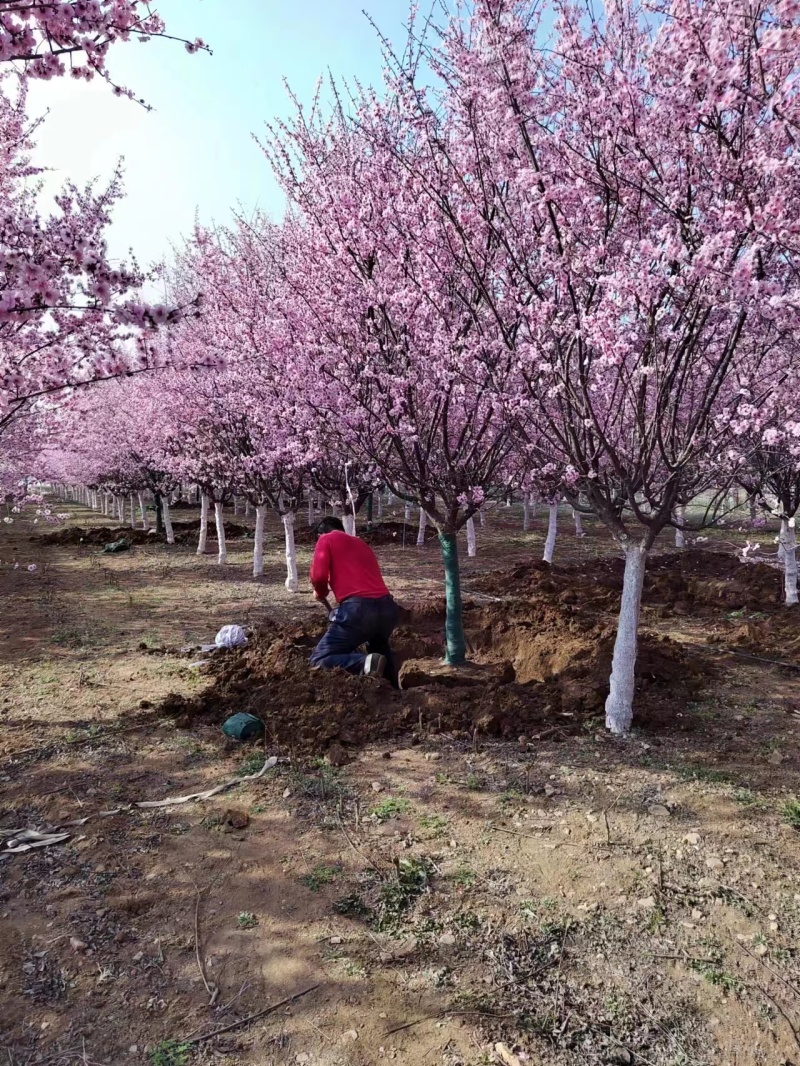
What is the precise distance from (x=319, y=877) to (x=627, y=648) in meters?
3.18

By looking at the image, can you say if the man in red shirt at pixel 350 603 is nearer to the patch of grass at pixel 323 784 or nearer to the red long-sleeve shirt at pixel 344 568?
the red long-sleeve shirt at pixel 344 568

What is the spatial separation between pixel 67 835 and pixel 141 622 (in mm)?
6558

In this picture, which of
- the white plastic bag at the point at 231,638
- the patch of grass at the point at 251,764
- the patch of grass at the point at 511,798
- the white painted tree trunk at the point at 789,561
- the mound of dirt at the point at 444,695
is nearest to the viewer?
the patch of grass at the point at 511,798

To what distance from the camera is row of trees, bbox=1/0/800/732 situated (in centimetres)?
379

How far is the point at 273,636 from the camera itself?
8.46 meters

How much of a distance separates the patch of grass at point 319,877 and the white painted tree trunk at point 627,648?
9.52ft

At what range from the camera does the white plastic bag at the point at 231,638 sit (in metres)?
8.17

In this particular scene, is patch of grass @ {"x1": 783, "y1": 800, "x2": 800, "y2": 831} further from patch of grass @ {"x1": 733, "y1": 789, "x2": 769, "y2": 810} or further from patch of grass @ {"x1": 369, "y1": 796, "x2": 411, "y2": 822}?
patch of grass @ {"x1": 369, "y1": 796, "x2": 411, "y2": 822}

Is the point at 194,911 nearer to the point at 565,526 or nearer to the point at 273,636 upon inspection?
the point at 273,636

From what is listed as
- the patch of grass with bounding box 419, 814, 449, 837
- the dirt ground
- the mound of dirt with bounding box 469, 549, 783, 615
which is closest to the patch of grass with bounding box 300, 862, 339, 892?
the dirt ground

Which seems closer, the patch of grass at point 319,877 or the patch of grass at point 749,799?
the patch of grass at point 319,877

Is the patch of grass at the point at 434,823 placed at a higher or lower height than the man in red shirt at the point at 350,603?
lower

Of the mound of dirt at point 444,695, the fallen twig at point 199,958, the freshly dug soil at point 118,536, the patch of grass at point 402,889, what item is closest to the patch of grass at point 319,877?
the patch of grass at point 402,889

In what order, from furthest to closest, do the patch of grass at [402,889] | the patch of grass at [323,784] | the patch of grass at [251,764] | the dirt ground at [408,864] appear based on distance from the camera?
1. the patch of grass at [251,764]
2. the patch of grass at [323,784]
3. the patch of grass at [402,889]
4. the dirt ground at [408,864]
